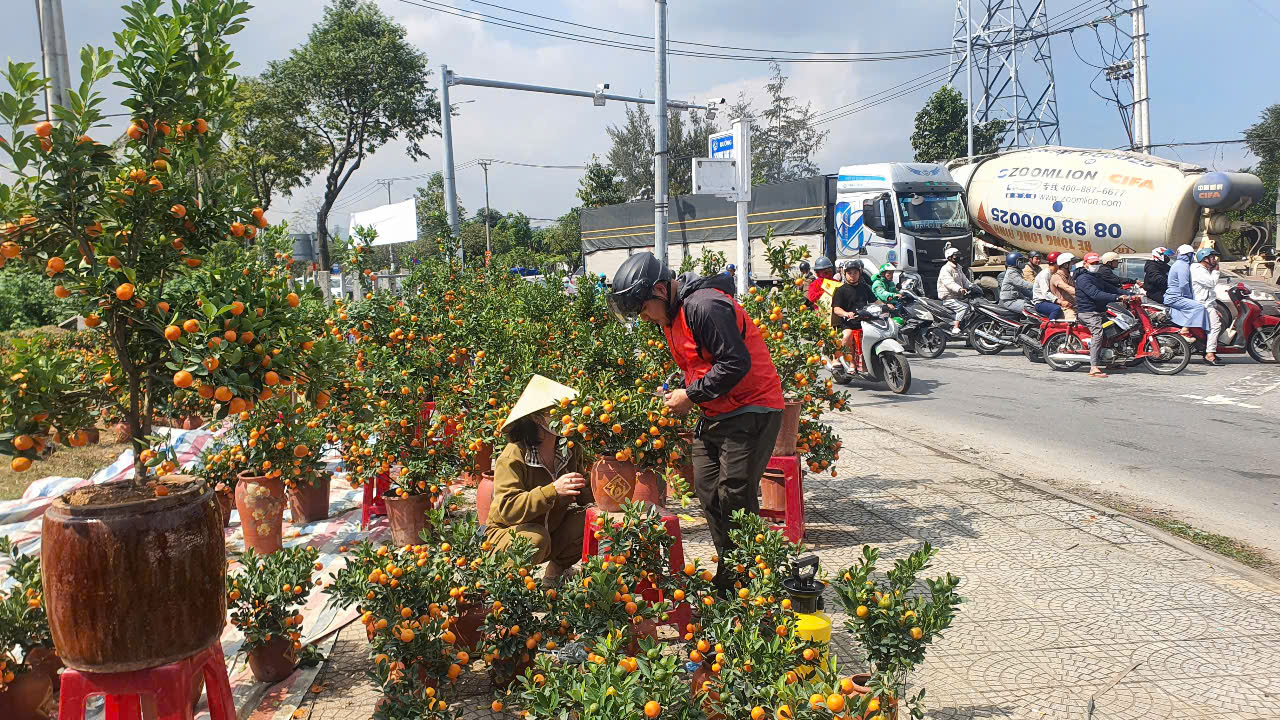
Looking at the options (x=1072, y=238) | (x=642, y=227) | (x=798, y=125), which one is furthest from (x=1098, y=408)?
(x=798, y=125)

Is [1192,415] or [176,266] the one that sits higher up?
[176,266]

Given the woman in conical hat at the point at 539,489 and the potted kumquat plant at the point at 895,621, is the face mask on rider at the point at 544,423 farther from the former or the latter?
the potted kumquat plant at the point at 895,621

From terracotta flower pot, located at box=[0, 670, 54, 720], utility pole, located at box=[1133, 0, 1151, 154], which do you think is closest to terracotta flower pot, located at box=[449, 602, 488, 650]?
terracotta flower pot, located at box=[0, 670, 54, 720]

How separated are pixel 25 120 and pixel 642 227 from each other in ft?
81.7

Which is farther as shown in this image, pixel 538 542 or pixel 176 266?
pixel 538 542

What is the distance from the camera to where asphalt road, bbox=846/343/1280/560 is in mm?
6211

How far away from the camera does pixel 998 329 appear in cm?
1417

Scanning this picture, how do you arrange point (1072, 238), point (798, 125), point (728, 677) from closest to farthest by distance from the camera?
point (728, 677) → point (1072, 238) → point (798, 125)

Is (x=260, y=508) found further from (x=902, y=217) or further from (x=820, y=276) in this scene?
(x=902, y=217)

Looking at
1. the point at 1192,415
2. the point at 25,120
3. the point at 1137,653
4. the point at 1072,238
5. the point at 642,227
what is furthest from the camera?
the point at 642,227

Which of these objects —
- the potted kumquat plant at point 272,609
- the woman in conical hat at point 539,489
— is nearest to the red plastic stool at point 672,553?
the woman in conical hat at point 539,489

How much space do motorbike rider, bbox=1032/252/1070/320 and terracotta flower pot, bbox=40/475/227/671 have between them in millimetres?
12212

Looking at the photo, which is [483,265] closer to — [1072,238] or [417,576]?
[417,576]

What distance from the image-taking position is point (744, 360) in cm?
375
